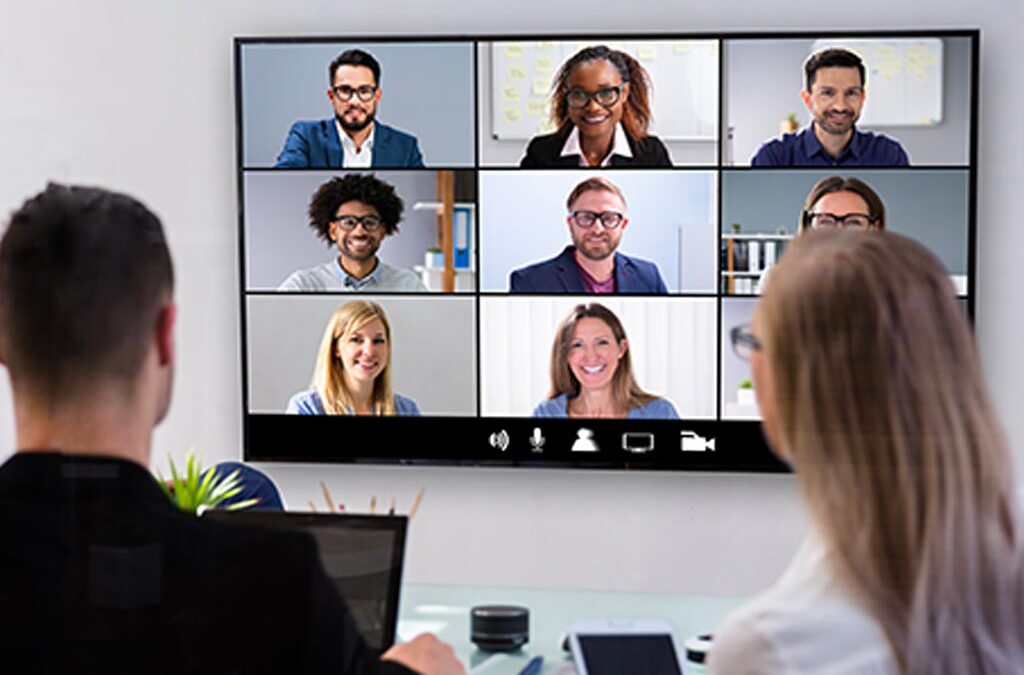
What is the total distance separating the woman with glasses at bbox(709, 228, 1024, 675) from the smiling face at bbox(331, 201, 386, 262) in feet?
1.04

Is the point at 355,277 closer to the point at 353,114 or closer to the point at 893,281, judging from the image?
the point at 353,114

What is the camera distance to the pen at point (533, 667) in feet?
3.11

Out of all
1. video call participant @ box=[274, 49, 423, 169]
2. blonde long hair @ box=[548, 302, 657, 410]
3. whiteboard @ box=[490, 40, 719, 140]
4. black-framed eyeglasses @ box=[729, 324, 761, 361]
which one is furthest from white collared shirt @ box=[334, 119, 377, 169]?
black-framed eyeglasses @ box=[729, 324, 761, 361]

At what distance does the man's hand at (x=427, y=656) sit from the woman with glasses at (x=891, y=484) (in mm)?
257

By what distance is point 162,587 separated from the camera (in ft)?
3.16

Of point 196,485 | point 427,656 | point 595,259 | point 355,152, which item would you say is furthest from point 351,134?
point 427,656

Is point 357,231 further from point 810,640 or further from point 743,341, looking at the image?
point 810,640

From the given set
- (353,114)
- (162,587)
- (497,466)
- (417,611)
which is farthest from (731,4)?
(162,587)

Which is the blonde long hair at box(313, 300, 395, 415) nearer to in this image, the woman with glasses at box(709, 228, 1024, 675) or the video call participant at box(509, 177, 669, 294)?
the video call participant at box(509, 177, 669, 294)

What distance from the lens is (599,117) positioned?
955 millimetres

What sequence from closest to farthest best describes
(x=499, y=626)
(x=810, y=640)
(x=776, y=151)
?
(x=810, y=640) < (x=776, y=151) < (x=499, y=626)

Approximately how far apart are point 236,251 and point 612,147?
319 mm

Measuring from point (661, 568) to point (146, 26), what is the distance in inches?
24.9

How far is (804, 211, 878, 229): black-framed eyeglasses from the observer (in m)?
0.87
